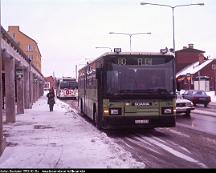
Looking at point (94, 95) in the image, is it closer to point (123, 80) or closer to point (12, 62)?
point (123, 80)

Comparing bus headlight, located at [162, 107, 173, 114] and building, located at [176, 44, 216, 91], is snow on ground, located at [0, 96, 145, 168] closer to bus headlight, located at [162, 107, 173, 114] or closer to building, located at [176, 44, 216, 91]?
bus headlight, located at [162, 107, 173, 114]

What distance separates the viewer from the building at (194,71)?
86875 millimetres

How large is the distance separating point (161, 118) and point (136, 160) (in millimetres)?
6303

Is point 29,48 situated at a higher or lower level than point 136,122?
higher

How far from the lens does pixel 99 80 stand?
17.5m

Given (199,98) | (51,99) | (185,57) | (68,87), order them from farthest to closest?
(185,57)
(68,87)
(199,98)
(51,99)

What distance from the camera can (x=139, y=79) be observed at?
55.7ft

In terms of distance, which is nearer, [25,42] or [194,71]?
[194,71]

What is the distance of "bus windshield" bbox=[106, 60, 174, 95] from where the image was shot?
16.9m

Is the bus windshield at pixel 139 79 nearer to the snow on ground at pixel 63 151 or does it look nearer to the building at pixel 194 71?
the snow on ground at pixel 63 151

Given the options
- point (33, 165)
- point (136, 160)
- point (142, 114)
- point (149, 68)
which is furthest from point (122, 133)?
point (33, 165)

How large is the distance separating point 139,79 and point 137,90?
39 cm

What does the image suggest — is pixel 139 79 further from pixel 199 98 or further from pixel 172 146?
pixel 199 98

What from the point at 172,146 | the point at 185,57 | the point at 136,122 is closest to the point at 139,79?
the point at 136,122
